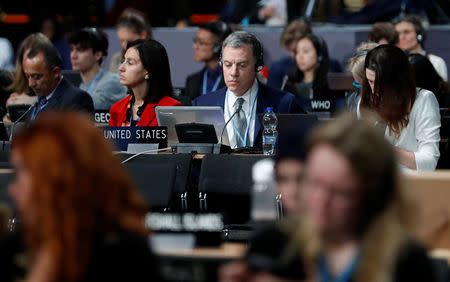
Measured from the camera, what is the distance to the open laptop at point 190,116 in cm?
686

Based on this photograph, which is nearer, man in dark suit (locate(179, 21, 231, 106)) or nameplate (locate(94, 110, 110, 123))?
nameplate (locate(94, 110, 110, 123))

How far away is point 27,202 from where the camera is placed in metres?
3.00

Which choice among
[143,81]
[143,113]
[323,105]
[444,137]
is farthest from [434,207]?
[323,105]

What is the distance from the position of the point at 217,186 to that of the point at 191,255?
9.54 ft

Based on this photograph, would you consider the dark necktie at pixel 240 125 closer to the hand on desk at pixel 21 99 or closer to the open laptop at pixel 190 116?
the open laptop at pixel 190 116

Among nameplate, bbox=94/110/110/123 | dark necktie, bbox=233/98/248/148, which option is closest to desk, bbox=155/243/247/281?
dark necktie, bbox=233/98/248/148

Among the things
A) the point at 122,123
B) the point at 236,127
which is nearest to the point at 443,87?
the point at 236,127

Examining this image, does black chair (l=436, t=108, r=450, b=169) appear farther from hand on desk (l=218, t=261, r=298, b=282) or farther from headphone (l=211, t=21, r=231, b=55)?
hand on desk (l=218, t=261, r=298, b=282)

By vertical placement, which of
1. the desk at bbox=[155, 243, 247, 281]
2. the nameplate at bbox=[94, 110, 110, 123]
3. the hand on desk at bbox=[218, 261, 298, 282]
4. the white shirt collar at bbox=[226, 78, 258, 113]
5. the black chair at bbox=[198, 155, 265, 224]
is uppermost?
the white shirt collar at bbox=[226, 78, 258, 113]

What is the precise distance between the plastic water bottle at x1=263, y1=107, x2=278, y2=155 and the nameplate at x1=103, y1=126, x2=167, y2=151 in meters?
0.72

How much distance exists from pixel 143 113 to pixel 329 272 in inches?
182

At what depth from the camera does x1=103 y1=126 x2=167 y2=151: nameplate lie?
685cm

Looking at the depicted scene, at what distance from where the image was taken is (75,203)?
9.70 feet

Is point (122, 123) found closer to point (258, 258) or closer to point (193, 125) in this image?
point (193, 125)
